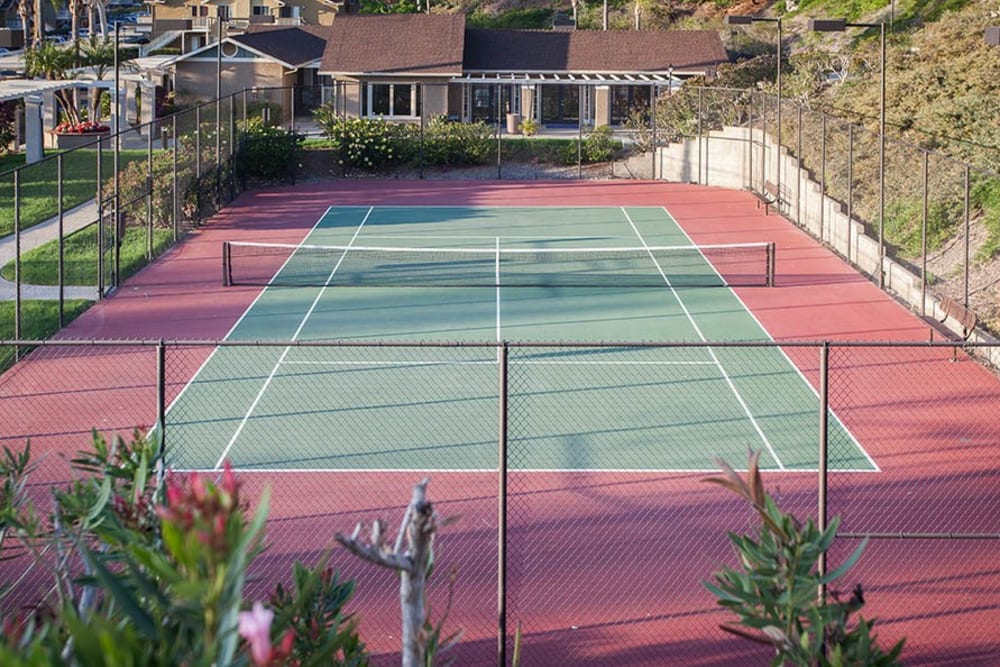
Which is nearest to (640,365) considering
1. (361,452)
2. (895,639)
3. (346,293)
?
(361,452)

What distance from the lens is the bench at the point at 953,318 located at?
68.5ft

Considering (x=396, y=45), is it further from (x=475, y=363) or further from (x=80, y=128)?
(x=475, y=363)

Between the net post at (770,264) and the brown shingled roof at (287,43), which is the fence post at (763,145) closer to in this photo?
the net post at (770,264)

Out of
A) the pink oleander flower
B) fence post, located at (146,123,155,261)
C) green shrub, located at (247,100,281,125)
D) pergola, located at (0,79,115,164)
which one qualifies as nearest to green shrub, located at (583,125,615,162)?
green shrub, located at (247,100,281,125)

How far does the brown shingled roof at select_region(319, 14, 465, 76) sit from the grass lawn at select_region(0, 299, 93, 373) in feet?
110

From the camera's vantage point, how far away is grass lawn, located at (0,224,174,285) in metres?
26.6

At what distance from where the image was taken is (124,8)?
131625mm

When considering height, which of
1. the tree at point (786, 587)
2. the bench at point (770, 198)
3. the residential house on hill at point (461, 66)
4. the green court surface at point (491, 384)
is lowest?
the green court surface at point (491, 384)

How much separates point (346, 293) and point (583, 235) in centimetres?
856

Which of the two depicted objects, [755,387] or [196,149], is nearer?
[755,387]

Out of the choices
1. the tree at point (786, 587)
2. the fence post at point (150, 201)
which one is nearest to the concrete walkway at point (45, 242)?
the fence post at point (150, 201)

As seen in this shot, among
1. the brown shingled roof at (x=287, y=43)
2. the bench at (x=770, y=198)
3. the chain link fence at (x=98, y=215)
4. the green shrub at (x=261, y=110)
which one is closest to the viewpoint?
the chain link fence at (x=98, y=215)

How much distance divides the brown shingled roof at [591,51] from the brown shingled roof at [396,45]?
4.88ft

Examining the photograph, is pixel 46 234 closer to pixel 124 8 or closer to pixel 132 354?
pixel 132 354
